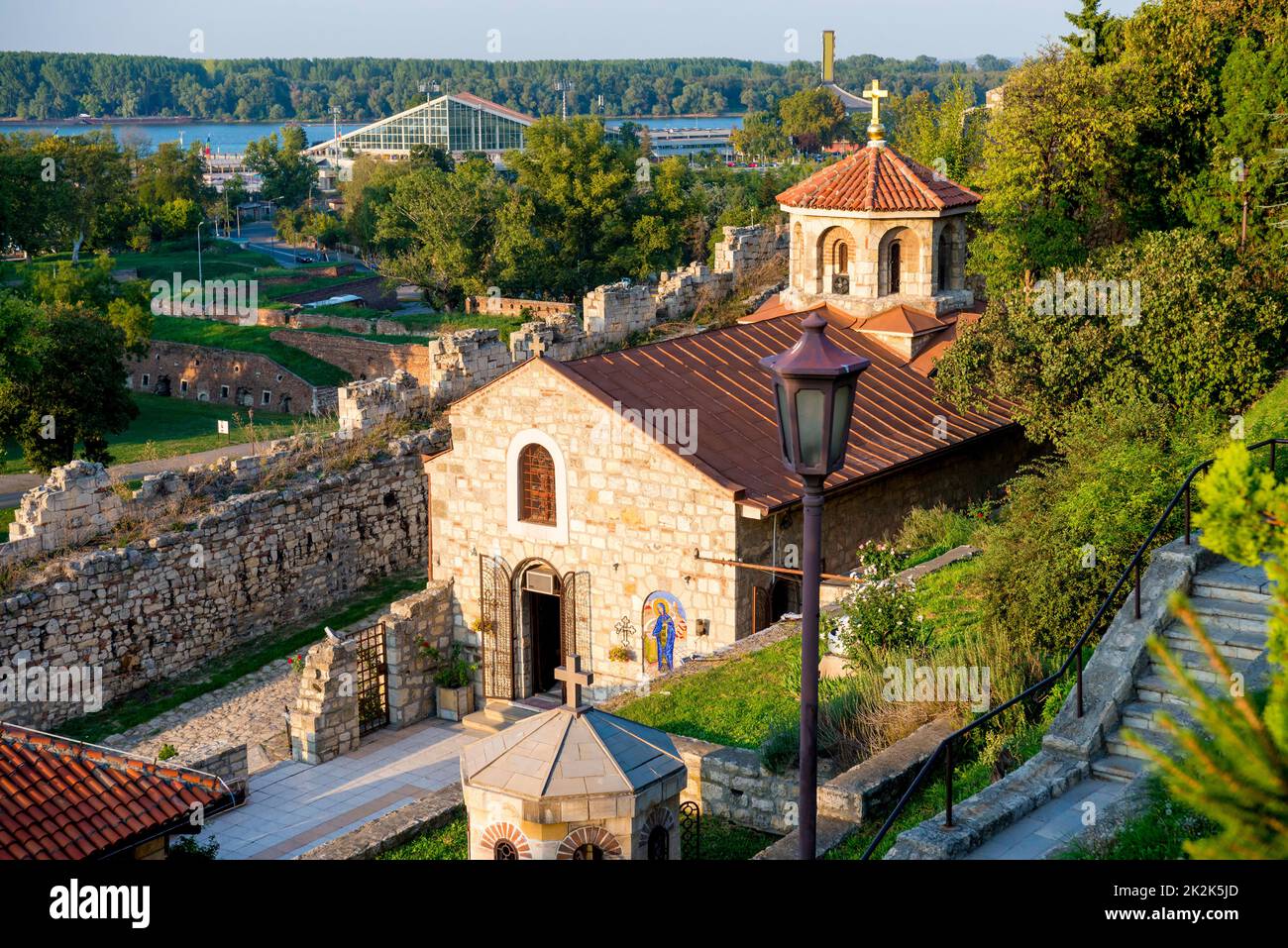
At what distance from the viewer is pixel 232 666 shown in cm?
2516

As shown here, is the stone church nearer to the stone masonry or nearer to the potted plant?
the potted plant

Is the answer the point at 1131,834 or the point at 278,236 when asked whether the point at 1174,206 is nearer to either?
the point at 1131,834

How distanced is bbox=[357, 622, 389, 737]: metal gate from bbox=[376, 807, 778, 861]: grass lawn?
6764 mm

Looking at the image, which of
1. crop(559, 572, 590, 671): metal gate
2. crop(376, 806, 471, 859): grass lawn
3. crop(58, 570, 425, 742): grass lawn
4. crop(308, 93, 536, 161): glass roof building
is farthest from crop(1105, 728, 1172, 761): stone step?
crop(308, 93, 536, 161): glass roof building

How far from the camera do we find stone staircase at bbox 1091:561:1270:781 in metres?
12.5

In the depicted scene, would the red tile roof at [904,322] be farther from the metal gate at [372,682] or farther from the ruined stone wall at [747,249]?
the ruined stone wall at [747,249]

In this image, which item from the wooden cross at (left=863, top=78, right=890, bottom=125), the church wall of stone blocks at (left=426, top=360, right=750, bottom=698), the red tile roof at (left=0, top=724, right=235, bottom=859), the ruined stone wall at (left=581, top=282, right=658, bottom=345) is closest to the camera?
the red tile roof at (left=0, top=724, right=235, bottom=859)

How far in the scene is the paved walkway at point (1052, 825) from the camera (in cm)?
1119

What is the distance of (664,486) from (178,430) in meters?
28.1

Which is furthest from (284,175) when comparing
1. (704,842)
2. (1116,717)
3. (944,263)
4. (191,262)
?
(1116,717)

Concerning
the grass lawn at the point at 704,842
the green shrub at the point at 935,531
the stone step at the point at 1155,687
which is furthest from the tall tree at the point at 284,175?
the stone step at the point at 1155,687

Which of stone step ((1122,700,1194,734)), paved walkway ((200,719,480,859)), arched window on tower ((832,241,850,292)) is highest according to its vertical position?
arched window on tower ((832,241,850,292))

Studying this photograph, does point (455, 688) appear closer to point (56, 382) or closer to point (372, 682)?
point (372, 682)
